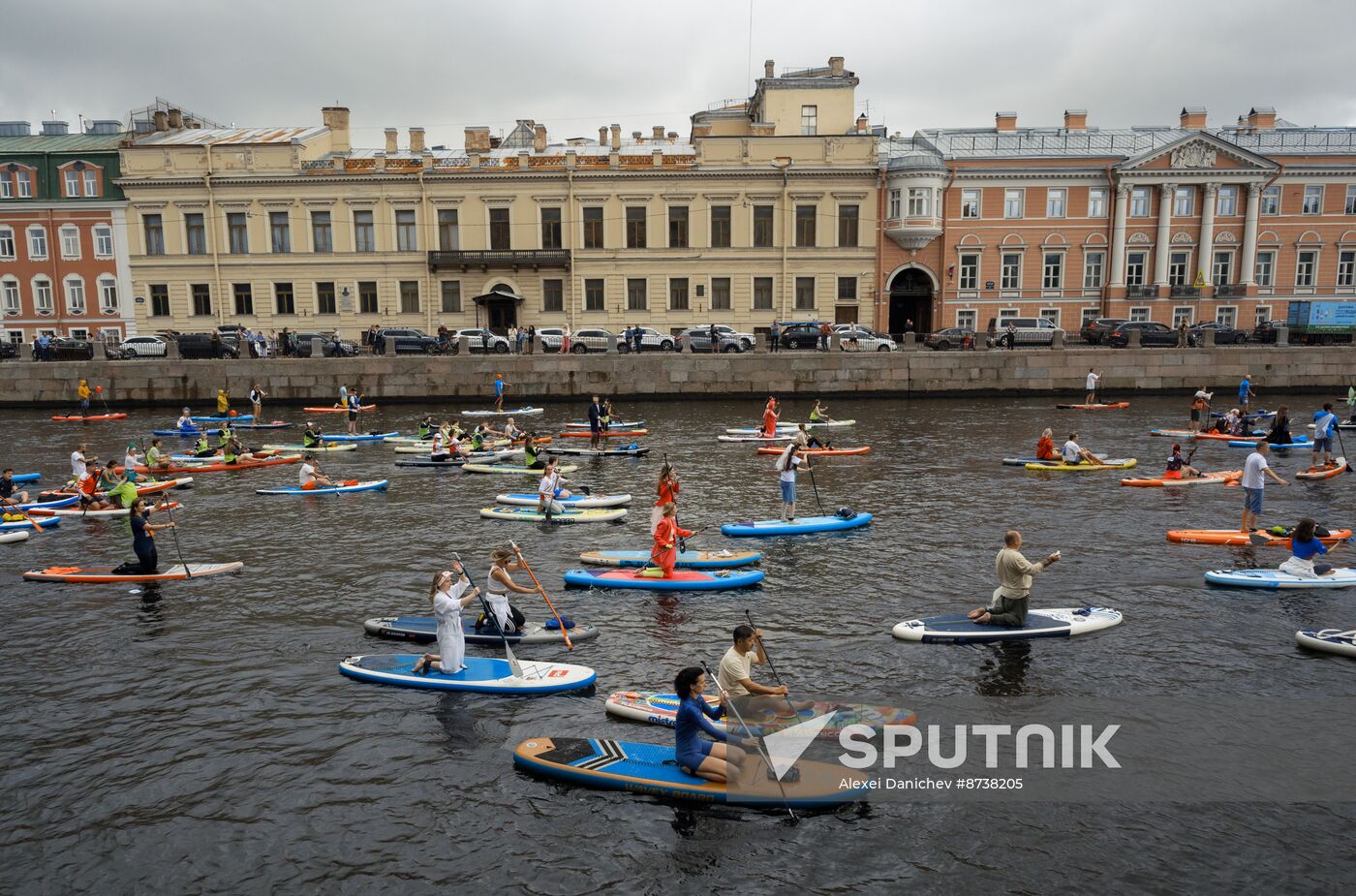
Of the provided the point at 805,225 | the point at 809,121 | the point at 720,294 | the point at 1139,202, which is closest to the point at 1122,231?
the point at 1139,202

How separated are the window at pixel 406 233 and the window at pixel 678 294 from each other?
11.2 m

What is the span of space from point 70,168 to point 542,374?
35818 millimetres

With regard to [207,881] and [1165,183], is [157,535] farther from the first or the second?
[1165,183]

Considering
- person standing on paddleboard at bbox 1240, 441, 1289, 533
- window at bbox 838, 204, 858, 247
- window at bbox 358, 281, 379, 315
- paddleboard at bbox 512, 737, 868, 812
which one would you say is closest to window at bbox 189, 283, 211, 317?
window at bbox 358, 281, 379, 315

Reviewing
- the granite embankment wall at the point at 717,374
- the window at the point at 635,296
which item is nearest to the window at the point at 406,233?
the window at the point at 635,296

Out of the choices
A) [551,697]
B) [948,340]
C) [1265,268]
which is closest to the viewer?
[551,697]

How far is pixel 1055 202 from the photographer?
2167 inches

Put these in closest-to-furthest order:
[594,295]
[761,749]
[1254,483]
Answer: [761,749] < [1254,483] < [594,295]

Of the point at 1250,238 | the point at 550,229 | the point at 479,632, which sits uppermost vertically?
the point at 550,229

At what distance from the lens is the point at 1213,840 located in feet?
28.8

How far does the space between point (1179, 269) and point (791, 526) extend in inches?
1868

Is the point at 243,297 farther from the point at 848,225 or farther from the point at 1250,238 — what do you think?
the point at 1250,238

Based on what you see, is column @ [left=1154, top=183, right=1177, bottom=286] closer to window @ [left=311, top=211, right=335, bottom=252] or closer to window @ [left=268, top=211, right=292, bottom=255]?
window @ [left=311, top=211, right=335, bottom=252]

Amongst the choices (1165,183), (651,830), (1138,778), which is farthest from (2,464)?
(1165,183)
